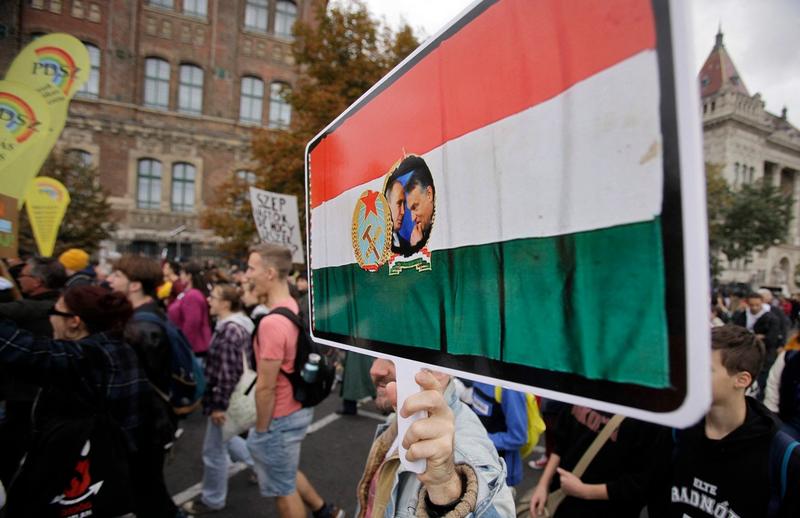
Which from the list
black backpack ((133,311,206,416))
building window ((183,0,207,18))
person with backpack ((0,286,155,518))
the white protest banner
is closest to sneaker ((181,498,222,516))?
black backpack ((133,311,206,416))

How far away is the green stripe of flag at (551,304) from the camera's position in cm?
60

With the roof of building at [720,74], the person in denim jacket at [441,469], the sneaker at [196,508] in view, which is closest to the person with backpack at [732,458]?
the person in denim jacket at [441,469]

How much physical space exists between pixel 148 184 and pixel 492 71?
23.4 m

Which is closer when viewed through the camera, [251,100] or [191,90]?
[191,90]

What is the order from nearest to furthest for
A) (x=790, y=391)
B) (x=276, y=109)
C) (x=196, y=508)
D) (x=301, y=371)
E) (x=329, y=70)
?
(x=301, y=371) < (x=790, y=391) < (x=196, y=508) < (x=329, y=70) < (x=276, y=109)

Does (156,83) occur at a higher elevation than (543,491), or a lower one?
higher

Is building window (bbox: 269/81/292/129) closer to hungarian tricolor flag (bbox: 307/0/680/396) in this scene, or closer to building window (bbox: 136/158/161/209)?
building window (bbox: 136/158/161/209)

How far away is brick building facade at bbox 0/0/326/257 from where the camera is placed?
19719mm

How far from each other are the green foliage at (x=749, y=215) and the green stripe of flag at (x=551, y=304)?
99.5 ft

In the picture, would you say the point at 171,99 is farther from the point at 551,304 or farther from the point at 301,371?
the point at 551,304

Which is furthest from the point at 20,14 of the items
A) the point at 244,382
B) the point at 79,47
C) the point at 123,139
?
the point at 244,382

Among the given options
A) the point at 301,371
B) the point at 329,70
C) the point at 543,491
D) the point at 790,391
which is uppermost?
the point at 329,70

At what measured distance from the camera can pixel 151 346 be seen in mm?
2883

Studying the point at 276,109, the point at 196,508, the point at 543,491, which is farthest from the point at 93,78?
the point at 543,491
